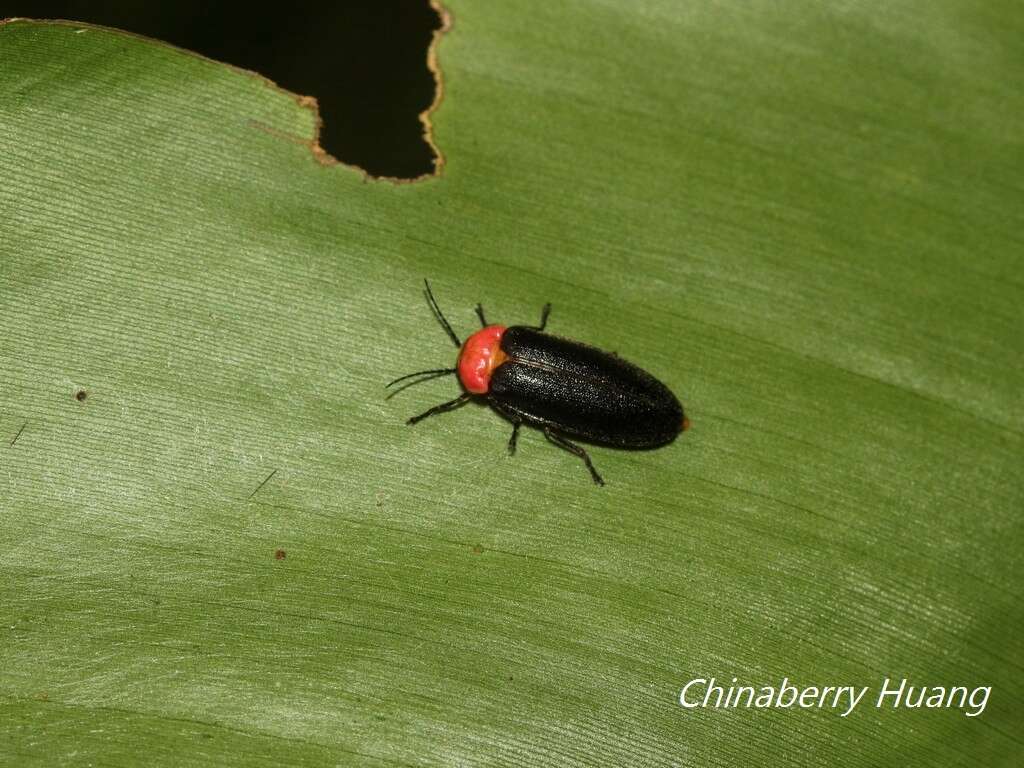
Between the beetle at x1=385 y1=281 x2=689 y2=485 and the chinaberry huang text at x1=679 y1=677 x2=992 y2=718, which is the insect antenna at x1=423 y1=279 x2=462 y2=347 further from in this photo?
the chinaberry huang text at x1=679 y1=677 x2=992 y2=718

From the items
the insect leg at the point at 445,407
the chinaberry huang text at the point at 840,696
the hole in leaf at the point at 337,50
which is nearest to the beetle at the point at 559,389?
the insect leg at the point at 445,407

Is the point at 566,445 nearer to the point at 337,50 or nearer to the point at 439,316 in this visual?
the point at 439,316

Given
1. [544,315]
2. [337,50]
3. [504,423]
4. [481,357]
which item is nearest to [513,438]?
[504,423]

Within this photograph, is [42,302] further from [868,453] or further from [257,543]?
[868,453]

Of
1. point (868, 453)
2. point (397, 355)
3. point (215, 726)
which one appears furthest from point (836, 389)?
point (215, 726)

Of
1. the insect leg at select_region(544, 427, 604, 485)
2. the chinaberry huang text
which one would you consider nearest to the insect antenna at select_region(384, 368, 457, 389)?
the insect leg at select_region(544, 427, 604, 485)

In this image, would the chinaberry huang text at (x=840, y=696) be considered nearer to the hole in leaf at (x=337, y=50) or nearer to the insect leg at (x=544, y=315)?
the insect leg at (x=544, y=315)
